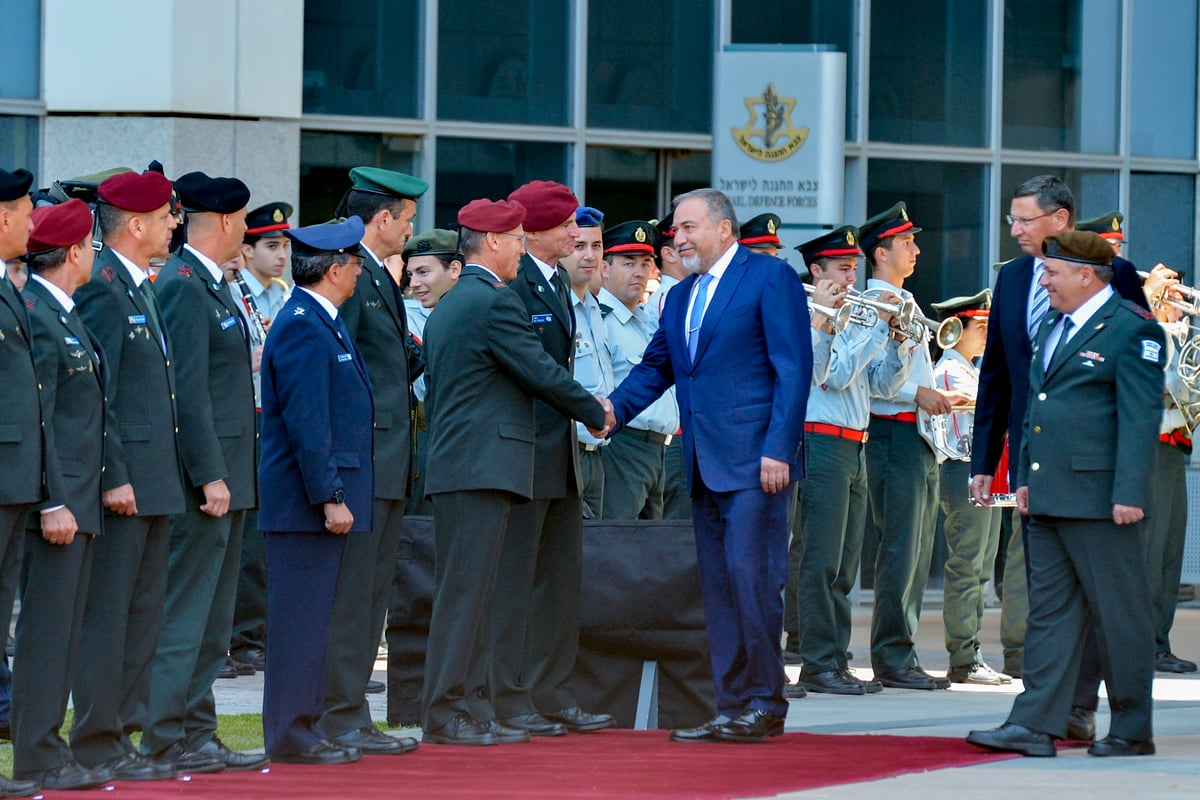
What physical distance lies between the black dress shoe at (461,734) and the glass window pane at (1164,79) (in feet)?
29.9

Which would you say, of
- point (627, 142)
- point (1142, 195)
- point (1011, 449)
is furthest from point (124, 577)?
point (1142, 195)

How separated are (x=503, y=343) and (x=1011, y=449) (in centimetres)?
195

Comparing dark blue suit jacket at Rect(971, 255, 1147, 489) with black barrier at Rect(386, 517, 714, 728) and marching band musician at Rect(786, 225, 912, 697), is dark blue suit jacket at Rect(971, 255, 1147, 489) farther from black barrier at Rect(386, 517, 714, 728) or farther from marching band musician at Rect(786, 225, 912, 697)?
marching band musician at Rect(786, 225, 912, 697)

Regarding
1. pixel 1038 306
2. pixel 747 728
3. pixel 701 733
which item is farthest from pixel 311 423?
pixel 1038 306

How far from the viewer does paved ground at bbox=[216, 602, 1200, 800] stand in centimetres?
698

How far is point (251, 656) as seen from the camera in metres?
11.0

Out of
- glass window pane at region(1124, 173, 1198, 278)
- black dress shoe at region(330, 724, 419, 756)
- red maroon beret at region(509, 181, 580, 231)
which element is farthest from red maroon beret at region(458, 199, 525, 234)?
glass window pane at region(1124, 173, 1198, 278)

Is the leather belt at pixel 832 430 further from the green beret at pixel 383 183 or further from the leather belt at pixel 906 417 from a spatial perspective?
the green beret at pixel 383 183

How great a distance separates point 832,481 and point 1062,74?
6.06m

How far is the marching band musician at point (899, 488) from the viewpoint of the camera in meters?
10.9

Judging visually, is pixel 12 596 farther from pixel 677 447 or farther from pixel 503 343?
pixel 677 447

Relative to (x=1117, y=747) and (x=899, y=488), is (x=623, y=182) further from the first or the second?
(x=1117, y=747)

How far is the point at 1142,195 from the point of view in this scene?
51.9 feet

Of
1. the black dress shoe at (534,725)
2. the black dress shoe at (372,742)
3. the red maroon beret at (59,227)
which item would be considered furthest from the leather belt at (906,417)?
the red maroon beret at (59,227)
